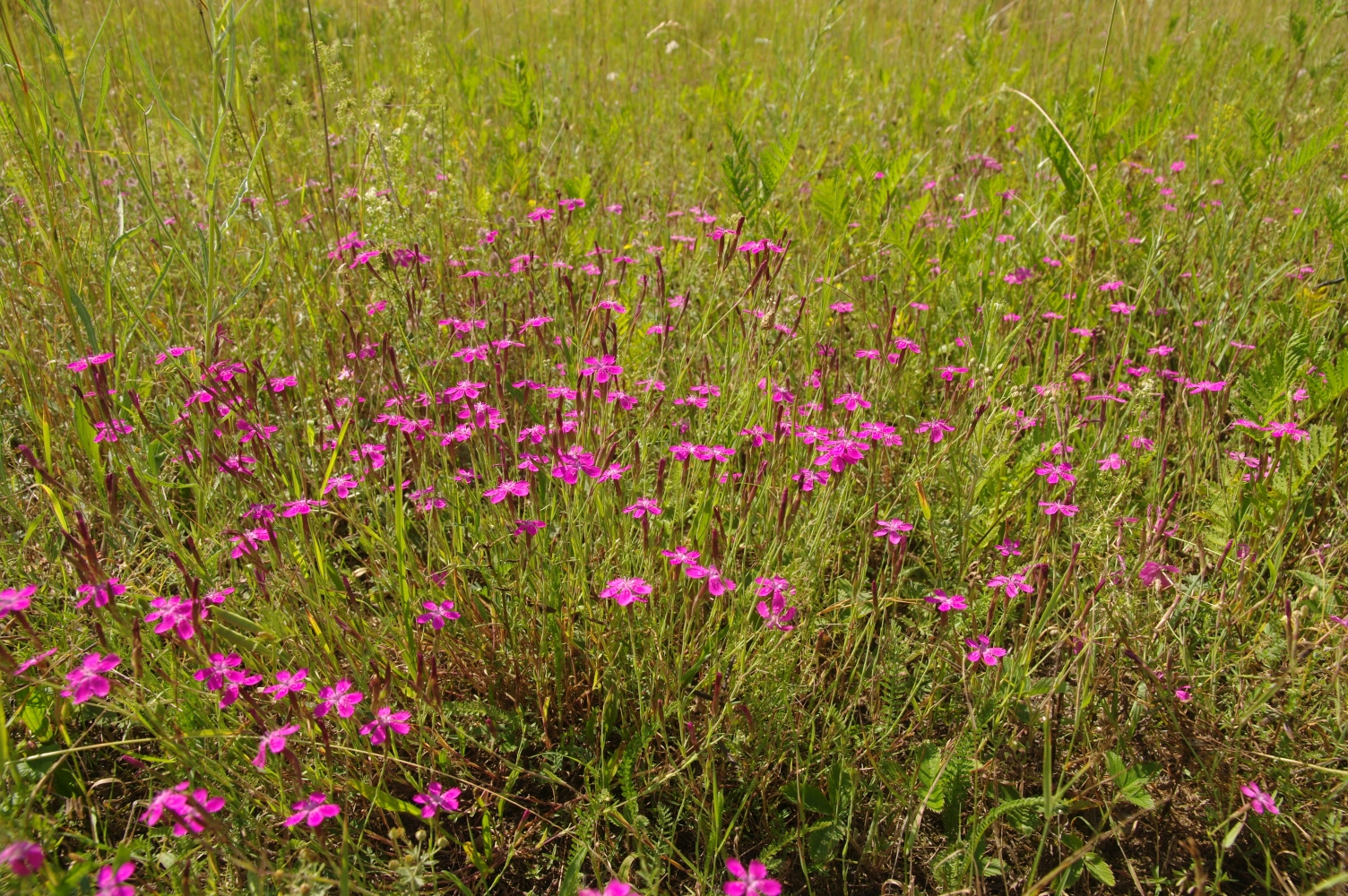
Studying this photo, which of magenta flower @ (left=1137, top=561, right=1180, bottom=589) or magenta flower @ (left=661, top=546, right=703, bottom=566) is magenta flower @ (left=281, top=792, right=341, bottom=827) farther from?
magenta flower @ (left=1137, top=561, right=1180, bottom=589)

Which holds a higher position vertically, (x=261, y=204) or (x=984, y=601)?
(x=261, y=204)

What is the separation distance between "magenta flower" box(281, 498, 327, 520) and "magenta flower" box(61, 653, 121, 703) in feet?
1.14

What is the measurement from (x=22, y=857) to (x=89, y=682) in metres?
0.34

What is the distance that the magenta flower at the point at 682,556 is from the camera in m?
1.49

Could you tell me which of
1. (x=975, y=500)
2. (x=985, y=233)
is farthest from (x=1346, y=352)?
(x=985, y=233)

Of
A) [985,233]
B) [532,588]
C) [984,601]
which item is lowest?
[984,601]

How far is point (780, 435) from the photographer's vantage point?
5.46ft

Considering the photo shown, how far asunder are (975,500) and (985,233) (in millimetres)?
1363

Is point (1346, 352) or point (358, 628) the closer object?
point (358, 628)

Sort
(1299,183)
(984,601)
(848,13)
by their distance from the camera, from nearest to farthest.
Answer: (984,601)
(1299,183)
(848,13)

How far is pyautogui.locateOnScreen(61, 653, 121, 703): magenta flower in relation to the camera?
1146 millimetres

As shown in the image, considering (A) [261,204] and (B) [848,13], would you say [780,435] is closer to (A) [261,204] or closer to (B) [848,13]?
(A) [261,204]

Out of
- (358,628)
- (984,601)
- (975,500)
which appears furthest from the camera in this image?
(975,500)

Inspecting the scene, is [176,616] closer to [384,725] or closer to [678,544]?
[384,725]
